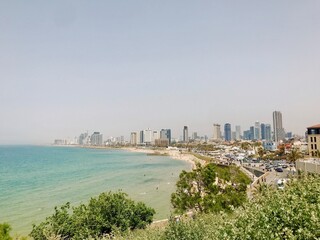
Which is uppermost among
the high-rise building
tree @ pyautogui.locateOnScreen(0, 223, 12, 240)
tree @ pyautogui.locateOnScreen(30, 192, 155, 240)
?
the high-rise building

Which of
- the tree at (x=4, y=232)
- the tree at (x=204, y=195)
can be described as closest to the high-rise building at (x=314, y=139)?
the tree at (x=204, y=195)

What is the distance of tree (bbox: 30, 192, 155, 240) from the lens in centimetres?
2123

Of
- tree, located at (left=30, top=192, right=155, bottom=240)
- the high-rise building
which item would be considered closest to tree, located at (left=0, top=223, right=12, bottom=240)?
tree, located at (left=30, top=192, right=155, bottom=240)

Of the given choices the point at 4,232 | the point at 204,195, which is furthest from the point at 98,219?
the point at 204,195

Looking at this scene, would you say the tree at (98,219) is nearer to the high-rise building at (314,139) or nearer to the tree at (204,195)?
the tree at (204,195)

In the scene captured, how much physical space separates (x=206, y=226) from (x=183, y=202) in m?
10.3

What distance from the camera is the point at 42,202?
5025 cm

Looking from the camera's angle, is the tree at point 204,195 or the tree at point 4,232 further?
the tree at point 204,195

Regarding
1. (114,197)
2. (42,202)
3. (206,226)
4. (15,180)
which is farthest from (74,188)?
(206,226)

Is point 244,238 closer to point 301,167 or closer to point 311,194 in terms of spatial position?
point 311,194

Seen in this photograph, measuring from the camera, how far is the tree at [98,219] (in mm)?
21234

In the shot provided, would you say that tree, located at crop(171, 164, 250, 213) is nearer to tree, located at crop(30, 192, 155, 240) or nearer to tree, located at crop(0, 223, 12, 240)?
tree, located at crop(30, 192, 155, 240)

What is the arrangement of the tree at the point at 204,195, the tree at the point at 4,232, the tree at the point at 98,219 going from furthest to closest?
the tree at the point at 204,195
the tree at the point at 98,219
the tree at the point at 4,232

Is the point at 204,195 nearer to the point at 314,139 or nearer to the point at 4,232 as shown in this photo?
the point at 4,232
